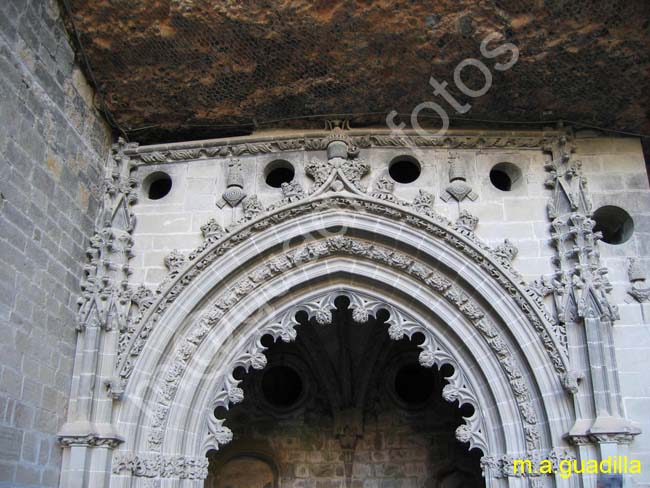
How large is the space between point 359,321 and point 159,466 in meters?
2.39

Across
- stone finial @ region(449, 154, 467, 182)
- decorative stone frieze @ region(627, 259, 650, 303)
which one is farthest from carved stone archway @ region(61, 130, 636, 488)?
decorative stone frieze @ region(627, 259, 650, 303)

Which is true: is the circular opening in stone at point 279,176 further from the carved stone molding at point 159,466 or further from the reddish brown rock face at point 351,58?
the carved stone molding at point 159,466

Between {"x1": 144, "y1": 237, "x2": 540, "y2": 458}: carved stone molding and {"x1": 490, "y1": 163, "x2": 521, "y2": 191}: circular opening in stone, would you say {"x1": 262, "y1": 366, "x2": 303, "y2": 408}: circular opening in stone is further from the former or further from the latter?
{"x1": 490, "y1": 163, "x2": 521, "y2": 191}: circular opening in stone

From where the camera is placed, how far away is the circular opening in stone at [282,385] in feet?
33.9

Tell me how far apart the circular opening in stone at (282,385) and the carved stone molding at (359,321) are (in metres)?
2.80

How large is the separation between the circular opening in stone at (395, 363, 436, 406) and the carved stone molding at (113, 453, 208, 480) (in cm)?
374

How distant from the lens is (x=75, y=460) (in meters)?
6.75

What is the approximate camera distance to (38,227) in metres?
6.60

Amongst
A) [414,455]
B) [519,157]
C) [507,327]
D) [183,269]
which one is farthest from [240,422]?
[519,157]

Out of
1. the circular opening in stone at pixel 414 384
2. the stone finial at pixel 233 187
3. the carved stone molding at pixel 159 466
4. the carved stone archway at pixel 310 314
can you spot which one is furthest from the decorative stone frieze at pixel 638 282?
the carved stone molding at pixel 159 466

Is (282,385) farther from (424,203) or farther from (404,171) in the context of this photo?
(424,203)

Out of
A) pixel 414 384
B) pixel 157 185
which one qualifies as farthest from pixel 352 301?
pixel 414 384

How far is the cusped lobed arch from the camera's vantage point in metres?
7.11

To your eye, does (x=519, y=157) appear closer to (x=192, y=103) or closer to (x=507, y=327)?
(x=507, y=327)
